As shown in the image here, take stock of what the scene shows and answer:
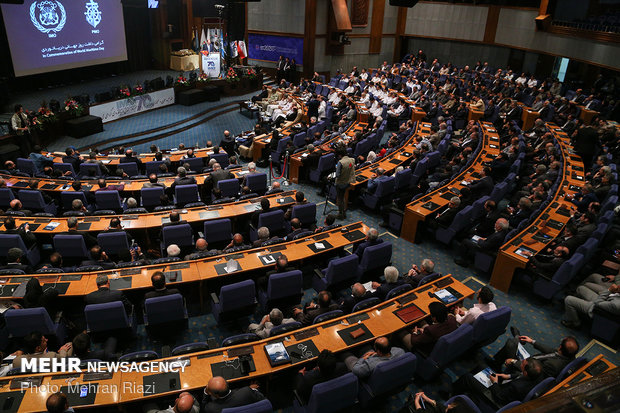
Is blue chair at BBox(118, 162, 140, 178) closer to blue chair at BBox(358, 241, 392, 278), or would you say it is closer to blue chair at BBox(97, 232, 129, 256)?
blue chair at BBox(97, 232, 129, 256)

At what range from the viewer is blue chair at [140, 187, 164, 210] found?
31.4 feet

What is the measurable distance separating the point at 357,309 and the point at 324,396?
186cm

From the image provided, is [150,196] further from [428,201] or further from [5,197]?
[428,201]

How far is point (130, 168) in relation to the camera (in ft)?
37.9

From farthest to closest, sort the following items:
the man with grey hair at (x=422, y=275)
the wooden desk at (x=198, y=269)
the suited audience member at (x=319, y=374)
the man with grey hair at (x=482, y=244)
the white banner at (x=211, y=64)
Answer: the white banner at (x=211, y=64) < the man with grey hair at (x=482, y=244) < the man with grey hair at (x=422, y=275) < the wooden desk at (x=198, y=269) < the suited audience member at (x=319, y=374)

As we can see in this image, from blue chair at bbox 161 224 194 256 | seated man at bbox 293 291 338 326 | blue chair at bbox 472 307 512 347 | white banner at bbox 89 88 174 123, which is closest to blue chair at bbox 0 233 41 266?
blue chair at bbox 161 224 194 256

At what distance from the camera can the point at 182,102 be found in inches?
805

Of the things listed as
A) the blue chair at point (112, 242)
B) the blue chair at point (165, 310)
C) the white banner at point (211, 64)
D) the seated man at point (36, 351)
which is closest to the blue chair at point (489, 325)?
the blue chair at point (165, 310)

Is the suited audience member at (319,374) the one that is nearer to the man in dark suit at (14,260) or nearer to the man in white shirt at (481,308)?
the man in white shirt at (481,308)

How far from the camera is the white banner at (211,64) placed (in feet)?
75.4

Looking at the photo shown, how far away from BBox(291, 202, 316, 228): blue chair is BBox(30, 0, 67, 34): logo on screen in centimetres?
1608

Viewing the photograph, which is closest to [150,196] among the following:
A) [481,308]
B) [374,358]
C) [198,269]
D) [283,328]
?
[198,269]

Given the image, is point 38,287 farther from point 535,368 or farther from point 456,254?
point 456,254

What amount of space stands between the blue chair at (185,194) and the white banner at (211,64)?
1494cm
